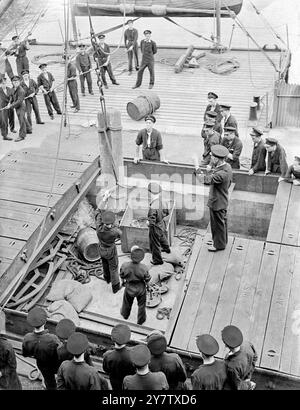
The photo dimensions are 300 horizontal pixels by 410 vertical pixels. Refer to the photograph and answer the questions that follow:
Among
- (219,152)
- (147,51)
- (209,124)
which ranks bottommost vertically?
(209,124)

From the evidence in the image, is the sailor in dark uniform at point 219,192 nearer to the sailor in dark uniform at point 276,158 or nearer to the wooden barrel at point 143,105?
the sailor in dark uniform at point 276,158

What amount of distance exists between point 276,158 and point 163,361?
5524 mm

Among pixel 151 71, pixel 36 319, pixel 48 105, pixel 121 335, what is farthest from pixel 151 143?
pixel 121 335

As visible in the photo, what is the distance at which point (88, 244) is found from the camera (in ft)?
31.9

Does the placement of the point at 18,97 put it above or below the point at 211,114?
below

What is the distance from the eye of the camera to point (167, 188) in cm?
1071

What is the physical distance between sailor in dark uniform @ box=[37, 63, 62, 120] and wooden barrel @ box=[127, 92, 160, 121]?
2227mm

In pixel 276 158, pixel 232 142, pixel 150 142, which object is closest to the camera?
pixel 276 158

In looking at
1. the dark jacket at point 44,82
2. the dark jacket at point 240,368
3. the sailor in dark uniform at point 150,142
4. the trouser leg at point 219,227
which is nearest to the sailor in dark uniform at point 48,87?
the dark jacket at point 44,82

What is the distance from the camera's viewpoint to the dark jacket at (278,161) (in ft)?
31.8

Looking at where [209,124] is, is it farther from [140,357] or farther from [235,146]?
[140,357]

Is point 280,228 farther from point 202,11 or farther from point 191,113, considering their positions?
point 202,11
